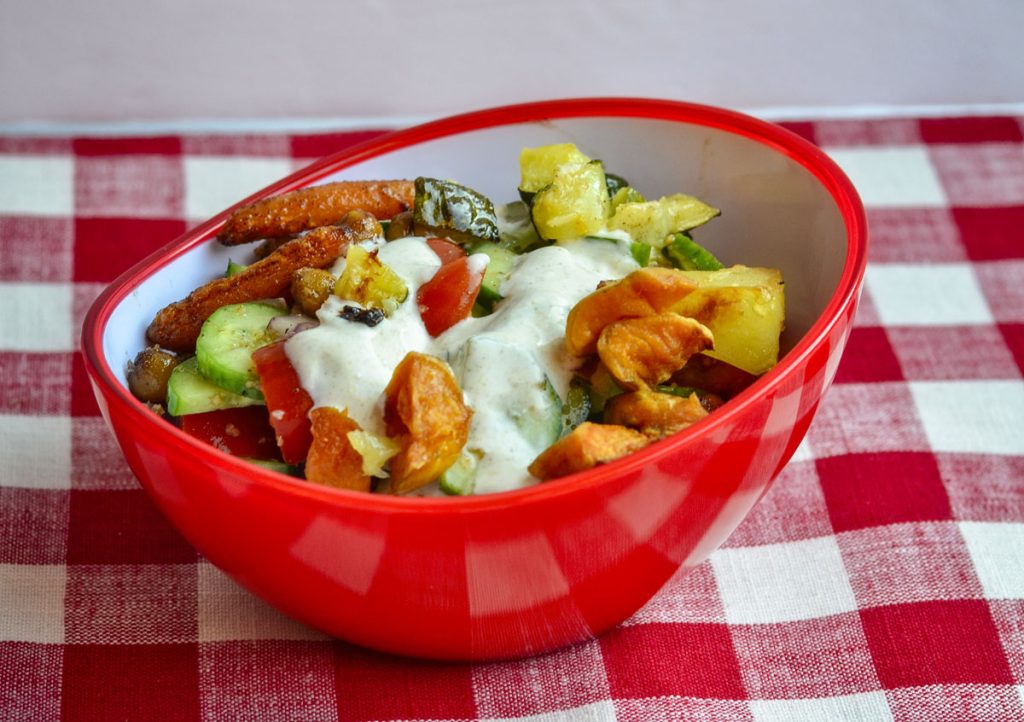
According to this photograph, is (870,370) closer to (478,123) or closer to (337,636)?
(478,123)

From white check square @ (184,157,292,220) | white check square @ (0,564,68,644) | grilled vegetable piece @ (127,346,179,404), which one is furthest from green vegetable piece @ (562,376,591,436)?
white check square @ (184,157,292,220)

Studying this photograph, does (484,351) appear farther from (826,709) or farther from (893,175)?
(893,175)

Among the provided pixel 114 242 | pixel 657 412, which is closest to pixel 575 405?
pixel 657 412

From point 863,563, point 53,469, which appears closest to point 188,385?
point 53,469

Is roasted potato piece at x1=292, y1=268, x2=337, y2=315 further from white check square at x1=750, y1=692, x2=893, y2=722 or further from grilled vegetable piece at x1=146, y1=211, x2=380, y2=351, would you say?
white check square at x1=750, y1=692, x2=893, y2=722

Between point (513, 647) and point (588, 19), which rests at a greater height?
point (588, 19)

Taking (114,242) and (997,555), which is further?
(114,242)
